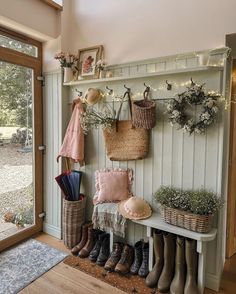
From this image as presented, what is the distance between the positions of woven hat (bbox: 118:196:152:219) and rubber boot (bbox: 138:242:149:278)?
0.33 m

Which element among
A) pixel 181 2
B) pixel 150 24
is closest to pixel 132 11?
pixel 150 24

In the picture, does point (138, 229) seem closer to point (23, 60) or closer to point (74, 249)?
point (74, 249)

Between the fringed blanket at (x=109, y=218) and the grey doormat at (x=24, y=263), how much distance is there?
58 centimetres

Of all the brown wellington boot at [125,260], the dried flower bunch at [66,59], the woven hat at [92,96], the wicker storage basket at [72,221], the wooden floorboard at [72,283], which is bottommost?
the wooden floorboard at [72,283]

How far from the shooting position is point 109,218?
2133mm

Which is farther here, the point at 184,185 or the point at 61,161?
the point at 61,161

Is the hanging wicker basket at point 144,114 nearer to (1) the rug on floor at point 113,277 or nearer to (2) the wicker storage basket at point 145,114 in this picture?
(2) the wicker storage basket at point 145,114

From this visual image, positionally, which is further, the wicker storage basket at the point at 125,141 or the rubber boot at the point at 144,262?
the wicker storage basket at the point at 125,141

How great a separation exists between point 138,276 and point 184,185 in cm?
91

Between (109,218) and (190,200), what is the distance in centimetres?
77

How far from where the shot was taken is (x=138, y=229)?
2.28 metres

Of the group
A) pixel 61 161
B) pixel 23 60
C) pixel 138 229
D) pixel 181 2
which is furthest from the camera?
pixel 61 161

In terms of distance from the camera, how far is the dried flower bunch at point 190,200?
1.74 meters

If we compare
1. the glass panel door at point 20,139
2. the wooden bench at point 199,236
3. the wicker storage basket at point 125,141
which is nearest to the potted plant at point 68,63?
the glass panel door at point 20,139
